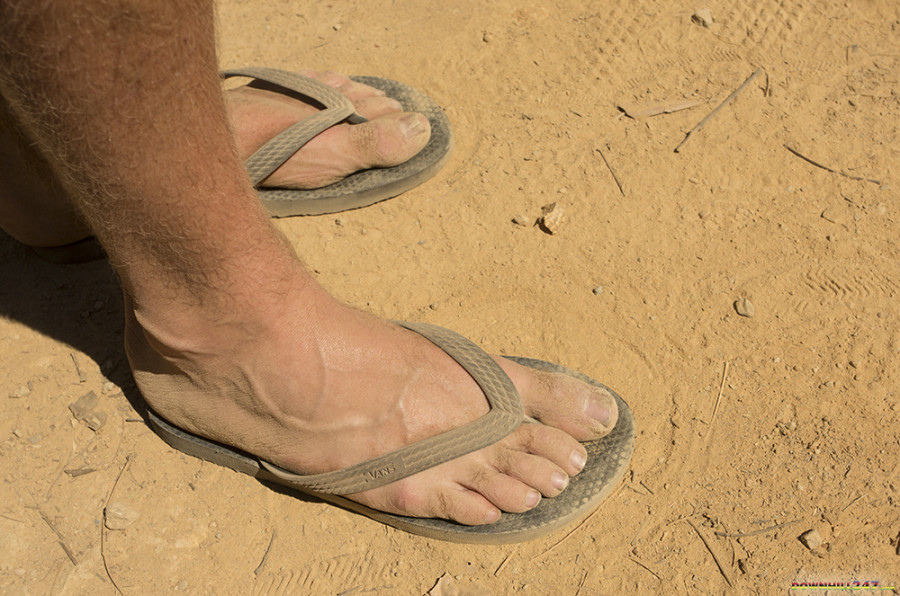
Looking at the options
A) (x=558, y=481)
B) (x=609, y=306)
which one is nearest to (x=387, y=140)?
(x=609, y=306)

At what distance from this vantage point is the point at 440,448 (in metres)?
1.47

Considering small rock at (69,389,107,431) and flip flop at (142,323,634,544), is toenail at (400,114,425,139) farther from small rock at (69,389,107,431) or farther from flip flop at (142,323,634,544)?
small rock at (69,389,107,431)

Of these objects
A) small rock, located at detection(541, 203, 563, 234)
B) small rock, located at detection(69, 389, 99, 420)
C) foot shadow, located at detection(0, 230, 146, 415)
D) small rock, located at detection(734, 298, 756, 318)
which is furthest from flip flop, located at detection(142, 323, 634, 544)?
small rock, located at detection(541, 203, 563, 234)

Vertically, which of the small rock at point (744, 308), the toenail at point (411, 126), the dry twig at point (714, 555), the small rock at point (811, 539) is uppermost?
the small rock at point (744, 308)

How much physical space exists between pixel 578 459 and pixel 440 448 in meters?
0.31

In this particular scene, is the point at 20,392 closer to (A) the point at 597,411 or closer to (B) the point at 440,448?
(B) the point at 440,448

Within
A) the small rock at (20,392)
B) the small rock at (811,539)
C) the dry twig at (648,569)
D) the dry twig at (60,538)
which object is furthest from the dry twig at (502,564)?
the small rock at (20,392)

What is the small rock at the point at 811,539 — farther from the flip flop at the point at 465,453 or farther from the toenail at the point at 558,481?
the toenail at the point at 558,481

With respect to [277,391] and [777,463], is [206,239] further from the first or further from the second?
[777,463]

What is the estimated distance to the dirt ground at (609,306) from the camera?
1.46 meters

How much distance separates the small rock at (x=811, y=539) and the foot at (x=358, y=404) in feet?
1.48

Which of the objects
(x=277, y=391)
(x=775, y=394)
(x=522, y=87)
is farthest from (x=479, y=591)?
(x=522, y=87)

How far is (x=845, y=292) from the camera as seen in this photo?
179 cm

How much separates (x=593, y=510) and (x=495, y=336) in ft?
1.71
